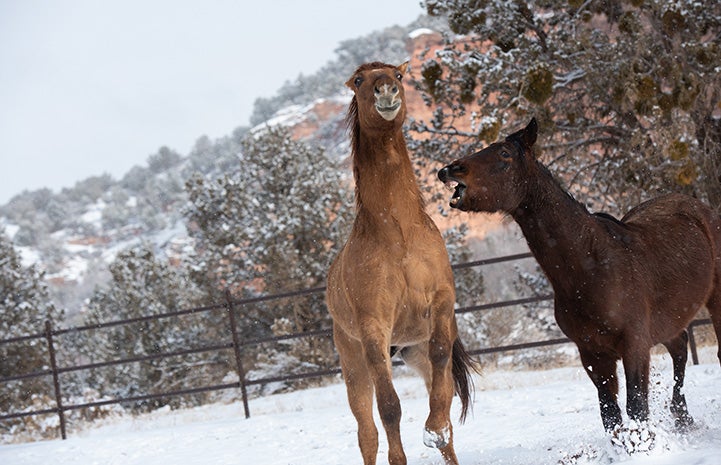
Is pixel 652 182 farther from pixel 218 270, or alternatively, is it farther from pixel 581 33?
pixel 218 270

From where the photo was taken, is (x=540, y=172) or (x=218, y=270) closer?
(x=540, y=172)

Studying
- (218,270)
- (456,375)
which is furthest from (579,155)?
(218,270)

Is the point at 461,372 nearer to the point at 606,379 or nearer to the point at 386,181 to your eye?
the point at 606,379

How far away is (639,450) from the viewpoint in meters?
3.54

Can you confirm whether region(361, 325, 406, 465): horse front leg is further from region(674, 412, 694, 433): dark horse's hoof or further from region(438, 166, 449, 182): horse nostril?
region(674, 412, 694, 433): dark horse's hoof

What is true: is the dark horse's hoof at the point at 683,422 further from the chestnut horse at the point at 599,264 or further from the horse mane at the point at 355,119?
the horse mane at the point at 355,119

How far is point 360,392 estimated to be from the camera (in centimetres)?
455

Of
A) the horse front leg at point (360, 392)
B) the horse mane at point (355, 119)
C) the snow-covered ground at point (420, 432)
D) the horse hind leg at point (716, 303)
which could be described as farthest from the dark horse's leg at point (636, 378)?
the horse mane at point (355, 119)

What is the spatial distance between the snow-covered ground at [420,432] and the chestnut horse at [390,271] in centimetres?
85

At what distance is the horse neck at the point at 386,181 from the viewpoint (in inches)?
164

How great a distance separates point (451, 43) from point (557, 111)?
2.39m

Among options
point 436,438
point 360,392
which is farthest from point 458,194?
point 360,392

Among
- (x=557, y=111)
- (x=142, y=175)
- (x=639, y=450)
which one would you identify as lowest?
(x=639, y=450)

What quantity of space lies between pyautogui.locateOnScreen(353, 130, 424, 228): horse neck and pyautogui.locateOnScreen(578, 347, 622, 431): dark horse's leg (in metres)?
1.27
